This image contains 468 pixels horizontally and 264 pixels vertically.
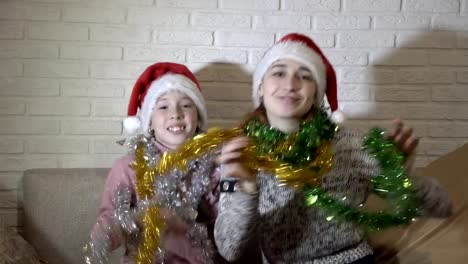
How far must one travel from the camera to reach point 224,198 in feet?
4.65

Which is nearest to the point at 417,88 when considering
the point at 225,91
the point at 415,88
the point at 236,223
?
the point at 415,88

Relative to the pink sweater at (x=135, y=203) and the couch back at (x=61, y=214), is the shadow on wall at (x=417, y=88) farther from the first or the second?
the couch back at (x=61, y=214)

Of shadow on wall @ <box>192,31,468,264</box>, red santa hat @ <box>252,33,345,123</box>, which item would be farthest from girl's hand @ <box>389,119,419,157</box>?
shadow on wall @ <box>192,31,468,264</box>

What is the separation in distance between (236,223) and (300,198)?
0.61 ft

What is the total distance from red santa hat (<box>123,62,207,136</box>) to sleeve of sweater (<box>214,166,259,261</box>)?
0.41 m

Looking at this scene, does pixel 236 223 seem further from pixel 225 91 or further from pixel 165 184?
pixel 225 91

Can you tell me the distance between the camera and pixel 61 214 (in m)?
1.86

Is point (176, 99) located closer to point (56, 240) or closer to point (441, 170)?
point (56, 240)

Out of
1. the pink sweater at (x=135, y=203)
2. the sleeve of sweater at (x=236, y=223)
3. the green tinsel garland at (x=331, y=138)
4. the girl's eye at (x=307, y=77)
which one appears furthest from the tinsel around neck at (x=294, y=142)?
the pink sweater at (x=135, y=203)

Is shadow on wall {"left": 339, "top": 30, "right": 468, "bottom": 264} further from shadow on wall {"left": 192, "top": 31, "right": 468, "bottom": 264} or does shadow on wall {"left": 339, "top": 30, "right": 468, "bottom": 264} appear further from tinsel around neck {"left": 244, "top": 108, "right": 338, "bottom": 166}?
tinsel around neck {"left": 244, "top": 108, "right": 338, "bottom": 166}

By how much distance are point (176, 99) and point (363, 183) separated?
57 cm

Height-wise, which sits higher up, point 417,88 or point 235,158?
point 417,88

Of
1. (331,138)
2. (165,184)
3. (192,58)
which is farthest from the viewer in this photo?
(192,58)

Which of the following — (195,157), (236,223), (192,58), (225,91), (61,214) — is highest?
(192,58)
